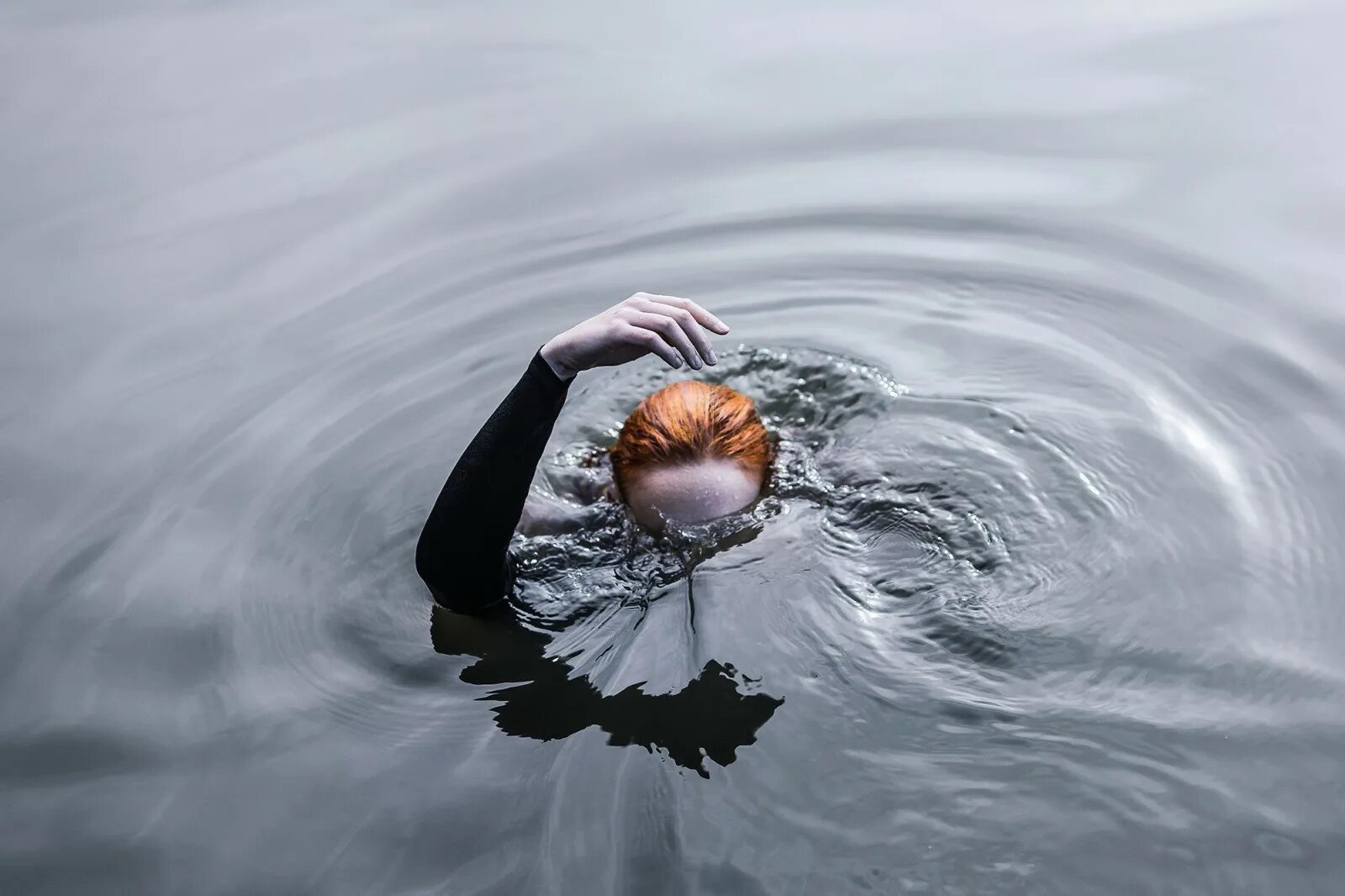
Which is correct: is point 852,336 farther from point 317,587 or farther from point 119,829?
point 119,829

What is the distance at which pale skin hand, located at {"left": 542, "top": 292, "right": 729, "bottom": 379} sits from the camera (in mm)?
3164

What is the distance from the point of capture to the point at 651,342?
10.3 ft

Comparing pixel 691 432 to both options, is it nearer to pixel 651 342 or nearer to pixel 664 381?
pixel 651 342

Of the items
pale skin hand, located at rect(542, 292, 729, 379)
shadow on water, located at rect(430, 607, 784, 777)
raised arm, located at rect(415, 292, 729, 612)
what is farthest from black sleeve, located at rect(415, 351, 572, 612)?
shadow on water, located at rect(430, 607, 784, 777)

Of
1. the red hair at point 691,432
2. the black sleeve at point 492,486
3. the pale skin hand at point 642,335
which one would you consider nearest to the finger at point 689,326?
the pale skin hand at point 642,335

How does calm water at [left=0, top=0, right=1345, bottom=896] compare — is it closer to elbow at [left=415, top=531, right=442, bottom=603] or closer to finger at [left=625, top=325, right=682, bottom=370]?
elbow at [left=415, top=531, right=442, bottom=603]

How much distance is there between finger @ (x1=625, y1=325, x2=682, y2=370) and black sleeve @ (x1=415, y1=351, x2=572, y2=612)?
Result: 30 cm

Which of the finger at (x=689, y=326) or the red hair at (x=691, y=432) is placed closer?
the finger at (x=689, y=326)

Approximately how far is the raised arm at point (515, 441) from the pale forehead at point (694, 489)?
1.39ft

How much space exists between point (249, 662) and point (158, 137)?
409 centimetres

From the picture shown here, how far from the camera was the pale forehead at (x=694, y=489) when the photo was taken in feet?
12.3

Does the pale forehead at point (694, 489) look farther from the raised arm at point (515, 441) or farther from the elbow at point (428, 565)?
the elbow at point (428, 565)

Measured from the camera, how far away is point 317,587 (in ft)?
13.8

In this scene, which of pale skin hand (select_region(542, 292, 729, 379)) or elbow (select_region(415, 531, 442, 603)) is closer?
pale skin hand (select_region(542, 292, 729, 379))
